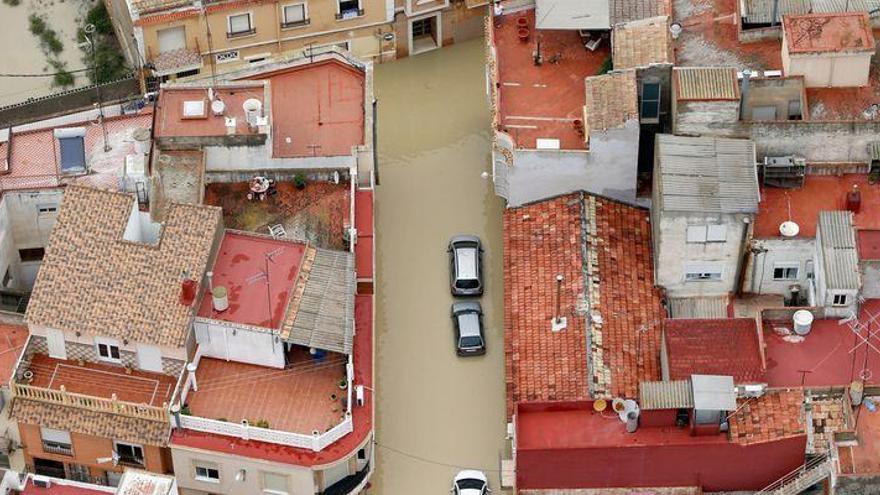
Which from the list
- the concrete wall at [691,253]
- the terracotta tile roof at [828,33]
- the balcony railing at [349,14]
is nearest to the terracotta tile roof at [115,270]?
the balcony railing at [349,14]

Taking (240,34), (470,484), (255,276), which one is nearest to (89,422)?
(255,276)

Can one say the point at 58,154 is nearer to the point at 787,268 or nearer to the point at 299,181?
the point at 299,181

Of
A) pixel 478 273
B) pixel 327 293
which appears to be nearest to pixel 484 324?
pixel 478 273

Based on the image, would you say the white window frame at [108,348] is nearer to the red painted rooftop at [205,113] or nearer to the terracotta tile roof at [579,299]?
the red painted rooftop at [205,113]

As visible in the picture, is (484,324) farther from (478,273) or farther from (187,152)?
(187,152)

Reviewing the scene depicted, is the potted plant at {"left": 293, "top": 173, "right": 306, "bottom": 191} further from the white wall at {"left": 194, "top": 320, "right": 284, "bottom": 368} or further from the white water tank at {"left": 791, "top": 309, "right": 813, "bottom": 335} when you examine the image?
the white water tank at {"left": 791, "top": 309, "right": 813, "bottom": 335}
